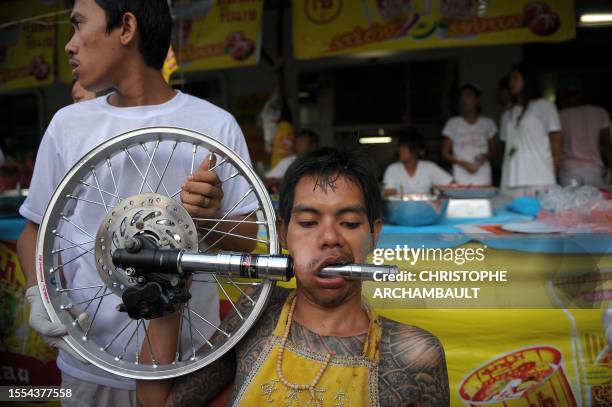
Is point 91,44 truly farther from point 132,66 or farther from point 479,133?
point 479,133

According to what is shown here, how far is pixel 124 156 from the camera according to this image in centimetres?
126

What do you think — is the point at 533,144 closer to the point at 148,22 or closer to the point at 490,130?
the point at 490,130

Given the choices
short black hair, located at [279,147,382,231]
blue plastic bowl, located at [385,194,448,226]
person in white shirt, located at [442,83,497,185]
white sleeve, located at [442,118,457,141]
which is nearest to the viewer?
short black hair, located at [279,147,382,231]

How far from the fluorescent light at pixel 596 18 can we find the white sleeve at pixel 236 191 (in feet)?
17.3

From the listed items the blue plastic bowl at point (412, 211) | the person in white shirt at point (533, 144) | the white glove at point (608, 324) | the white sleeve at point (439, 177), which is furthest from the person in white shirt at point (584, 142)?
the white glove at point (608, 324)

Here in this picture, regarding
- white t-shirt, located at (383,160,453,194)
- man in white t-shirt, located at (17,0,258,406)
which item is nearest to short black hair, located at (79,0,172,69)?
man in white t-shirt, located at (17,0,258,406)

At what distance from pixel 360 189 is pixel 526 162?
11.7 ft

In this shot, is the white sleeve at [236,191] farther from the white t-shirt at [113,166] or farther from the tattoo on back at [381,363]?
the tattoo on back at [381,363]

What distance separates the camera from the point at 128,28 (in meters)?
1.30

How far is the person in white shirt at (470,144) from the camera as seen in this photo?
16.1 feet

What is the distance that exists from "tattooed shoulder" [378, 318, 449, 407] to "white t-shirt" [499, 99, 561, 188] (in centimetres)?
346

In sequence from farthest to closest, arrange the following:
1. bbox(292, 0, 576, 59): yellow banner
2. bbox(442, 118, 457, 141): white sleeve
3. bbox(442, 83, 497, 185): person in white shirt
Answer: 1. bbox(442, 118, 457, 141): white sleeve
2. bbox(442, 83, 497, 185): person in white shirt
3. bbox(292, 0, 576, 59): yellow banner

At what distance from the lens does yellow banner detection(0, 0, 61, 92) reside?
2.93 m

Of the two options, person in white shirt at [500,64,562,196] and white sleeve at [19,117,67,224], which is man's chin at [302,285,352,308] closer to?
white sleeve at [19,117,67,224]
